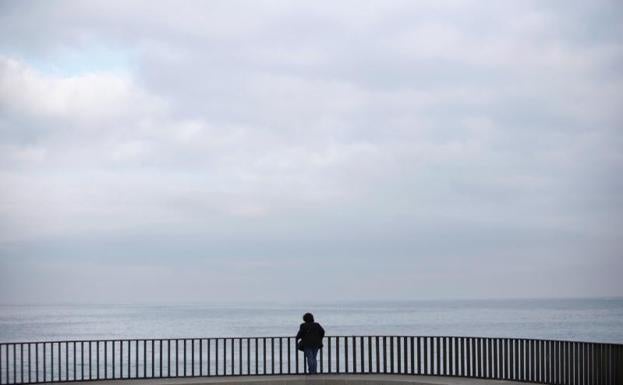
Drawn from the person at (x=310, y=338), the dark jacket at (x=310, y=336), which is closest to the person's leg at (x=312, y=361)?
the person at (x=310, y=338)

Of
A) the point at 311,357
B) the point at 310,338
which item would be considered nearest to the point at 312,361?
the point at 311,357

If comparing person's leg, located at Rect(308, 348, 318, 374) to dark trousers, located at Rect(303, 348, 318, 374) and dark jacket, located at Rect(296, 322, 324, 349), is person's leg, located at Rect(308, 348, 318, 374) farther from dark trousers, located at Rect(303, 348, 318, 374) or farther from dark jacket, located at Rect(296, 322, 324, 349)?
dark jacket, located at Rect(296, 322, 324, 349)

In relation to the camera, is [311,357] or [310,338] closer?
[310,338]

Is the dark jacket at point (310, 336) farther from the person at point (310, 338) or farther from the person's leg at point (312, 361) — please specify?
the person's leg at point (312, 361)

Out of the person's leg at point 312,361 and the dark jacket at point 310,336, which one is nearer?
the dark jacket at point 310,336

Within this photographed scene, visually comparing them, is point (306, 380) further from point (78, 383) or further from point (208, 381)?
point (78, 383)

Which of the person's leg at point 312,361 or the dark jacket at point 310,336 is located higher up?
the dark jacket at point 310,336

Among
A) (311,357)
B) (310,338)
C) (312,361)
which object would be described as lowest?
(312,361)

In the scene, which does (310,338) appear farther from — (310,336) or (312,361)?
(312,361)

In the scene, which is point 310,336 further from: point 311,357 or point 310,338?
point 311,357

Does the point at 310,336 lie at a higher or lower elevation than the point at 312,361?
higher

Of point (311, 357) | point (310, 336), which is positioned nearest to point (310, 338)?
point (310, 336)

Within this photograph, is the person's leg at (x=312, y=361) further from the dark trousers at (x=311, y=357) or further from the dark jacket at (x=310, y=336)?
the dark jacket at (x=310, y=336)

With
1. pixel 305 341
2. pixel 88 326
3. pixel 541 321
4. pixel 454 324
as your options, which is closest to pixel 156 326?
pixel 88 326
